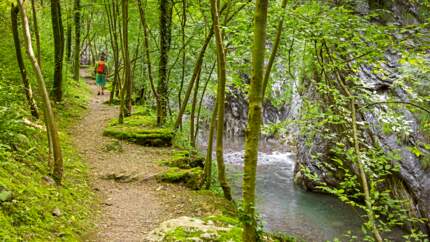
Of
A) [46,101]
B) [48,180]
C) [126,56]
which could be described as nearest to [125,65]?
[126,56]

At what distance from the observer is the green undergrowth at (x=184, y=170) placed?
7.66m

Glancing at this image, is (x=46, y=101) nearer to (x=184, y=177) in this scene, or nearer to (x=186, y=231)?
(x=186, y=231)

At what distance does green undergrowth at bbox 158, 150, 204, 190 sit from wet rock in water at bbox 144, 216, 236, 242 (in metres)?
2.30

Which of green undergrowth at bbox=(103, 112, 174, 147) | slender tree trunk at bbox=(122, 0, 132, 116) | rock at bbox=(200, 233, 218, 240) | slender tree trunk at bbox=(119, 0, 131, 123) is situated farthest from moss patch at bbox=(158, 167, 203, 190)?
slender tree trunk at bbox=(122, 0, 132, 116)

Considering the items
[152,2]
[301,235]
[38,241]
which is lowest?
Answer: [301,235]

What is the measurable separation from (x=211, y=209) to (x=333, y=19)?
11.9ft

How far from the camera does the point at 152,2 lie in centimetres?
1148

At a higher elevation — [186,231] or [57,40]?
[57,40]

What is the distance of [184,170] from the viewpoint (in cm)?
806

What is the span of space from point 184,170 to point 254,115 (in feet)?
15.4

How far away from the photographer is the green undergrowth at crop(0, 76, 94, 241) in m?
3.96

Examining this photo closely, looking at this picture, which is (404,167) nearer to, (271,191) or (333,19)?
(271,191)

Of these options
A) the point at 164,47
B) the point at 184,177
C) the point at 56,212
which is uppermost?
the point at 164,47

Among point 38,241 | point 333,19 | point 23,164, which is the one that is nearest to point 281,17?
point 333,19
